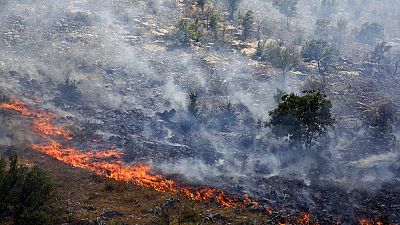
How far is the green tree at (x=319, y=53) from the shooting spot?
61.0 meters

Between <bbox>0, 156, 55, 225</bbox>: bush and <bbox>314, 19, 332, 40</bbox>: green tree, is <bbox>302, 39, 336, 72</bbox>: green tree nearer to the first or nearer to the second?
<bbox>314, 19, 332, 40</bbox>: green tree

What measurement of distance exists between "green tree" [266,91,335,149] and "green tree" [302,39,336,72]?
24.7 metres

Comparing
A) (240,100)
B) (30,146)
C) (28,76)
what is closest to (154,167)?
(30,146)

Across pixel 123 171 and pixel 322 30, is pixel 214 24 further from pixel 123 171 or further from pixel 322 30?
pixel 123 171

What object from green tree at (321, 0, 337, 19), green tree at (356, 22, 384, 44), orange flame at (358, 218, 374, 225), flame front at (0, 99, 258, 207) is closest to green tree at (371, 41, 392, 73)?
green tree at (356, 22, 384, 44)

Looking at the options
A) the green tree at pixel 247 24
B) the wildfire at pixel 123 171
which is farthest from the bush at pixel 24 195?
the green tree at pixel 247 24

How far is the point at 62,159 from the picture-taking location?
1378 inches

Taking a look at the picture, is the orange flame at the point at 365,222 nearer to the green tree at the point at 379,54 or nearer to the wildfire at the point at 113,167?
the wildfire at the point at 113,167

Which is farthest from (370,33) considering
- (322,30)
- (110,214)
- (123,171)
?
(110,214)

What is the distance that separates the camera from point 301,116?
120 feet

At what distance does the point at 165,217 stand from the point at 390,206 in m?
17.5

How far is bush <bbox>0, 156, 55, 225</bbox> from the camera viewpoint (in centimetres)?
2203

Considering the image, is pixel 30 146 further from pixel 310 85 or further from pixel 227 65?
pixel 310 85

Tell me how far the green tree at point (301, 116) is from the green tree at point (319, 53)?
971 inches
